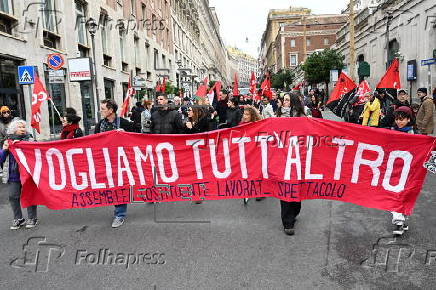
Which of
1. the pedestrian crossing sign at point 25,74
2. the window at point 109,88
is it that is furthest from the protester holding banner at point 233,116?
the window at point 109,88

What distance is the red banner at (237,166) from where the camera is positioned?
4297 mm

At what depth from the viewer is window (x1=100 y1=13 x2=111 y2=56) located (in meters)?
22.3

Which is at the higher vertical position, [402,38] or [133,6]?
[133,6]

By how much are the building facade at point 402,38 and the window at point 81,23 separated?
1583 cm

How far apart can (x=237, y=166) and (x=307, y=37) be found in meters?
89.3

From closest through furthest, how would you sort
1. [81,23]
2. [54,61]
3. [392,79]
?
[392,79]
[54,61]
[81,23]

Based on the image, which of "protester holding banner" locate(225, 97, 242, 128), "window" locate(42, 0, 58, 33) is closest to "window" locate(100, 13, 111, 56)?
"window" locate(42, 0, 58, 33)

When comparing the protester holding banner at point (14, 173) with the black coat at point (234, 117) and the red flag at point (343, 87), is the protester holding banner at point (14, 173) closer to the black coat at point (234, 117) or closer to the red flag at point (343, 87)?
the black coat at point (234, 117)

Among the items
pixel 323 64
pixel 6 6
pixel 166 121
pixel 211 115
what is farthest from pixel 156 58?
pixel 166 121

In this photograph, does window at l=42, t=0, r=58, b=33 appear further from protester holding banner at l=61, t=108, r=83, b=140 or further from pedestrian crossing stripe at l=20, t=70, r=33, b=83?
protester holding banner at l=61, t=108, r=83, b=140

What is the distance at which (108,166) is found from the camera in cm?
498

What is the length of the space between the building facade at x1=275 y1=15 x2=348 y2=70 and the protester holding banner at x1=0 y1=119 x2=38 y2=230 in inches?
3232

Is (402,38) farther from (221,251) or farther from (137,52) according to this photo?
(221,251)

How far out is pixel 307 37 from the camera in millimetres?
87312
